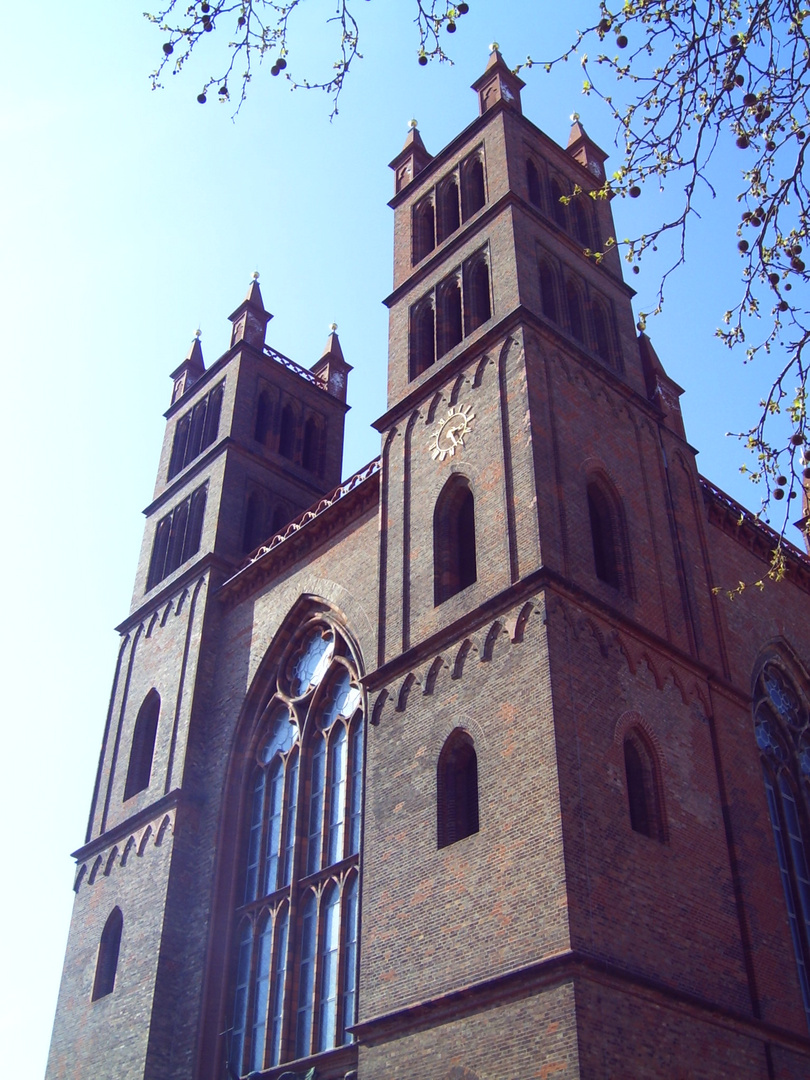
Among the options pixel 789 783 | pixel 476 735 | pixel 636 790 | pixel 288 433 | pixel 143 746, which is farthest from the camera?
pixel 288 433

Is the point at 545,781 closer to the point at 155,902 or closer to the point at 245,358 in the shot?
the point at 155,902

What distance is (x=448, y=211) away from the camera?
2509 cm

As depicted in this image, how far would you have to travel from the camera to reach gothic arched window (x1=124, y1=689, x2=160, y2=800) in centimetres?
2434

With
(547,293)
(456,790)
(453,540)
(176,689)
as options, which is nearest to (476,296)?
(547,293)

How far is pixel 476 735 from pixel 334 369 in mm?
19507

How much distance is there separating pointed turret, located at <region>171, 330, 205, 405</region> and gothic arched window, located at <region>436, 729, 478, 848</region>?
19497mm

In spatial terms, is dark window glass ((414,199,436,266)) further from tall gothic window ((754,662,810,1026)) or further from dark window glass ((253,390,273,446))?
tall gothic window ((754,662,810,1026))

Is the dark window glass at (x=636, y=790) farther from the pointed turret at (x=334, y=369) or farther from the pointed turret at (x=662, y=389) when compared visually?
the pointed turret at (x=334, y=369)

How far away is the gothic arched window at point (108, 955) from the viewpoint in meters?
21.4

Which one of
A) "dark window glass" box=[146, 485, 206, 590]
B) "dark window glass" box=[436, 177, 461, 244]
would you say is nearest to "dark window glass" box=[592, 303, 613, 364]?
"dark window glass" box=[436, 177, 461, 244]

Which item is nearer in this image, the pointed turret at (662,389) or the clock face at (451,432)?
the clock face at (451,432)

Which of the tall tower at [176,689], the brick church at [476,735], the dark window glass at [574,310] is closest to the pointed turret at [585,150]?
the brick church at [476,735]

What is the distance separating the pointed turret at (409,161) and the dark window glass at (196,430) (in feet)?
23.9

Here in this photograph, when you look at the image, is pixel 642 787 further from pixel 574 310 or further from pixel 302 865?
pixel 574 310
